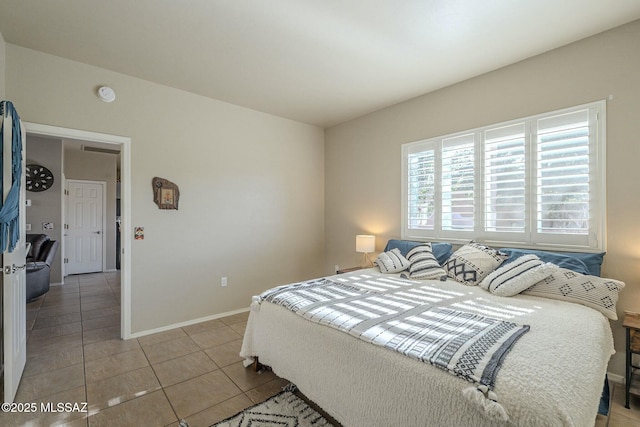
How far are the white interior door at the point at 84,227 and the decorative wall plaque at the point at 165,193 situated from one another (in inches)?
180

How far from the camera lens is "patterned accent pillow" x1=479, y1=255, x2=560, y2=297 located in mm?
2311

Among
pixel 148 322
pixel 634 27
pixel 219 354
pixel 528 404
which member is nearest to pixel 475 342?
pixel 528 404

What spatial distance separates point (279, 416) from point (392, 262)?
188 cm

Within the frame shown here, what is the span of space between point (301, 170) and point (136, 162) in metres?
2.24

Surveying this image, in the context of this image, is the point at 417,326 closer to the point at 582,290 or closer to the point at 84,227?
the point at 582,290

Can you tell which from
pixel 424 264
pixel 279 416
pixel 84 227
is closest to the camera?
pixel 279 416

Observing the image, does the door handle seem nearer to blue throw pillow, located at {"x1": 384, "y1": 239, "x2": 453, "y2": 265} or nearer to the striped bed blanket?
the striped bed blanket

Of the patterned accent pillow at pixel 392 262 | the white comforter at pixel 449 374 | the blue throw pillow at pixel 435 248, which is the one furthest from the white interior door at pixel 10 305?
the blue throw pillow at pixel 435 248

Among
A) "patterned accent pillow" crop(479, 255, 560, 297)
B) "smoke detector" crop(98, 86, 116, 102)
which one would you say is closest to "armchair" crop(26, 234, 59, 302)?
"smoke detector" crop(98, 86, 116, 102)

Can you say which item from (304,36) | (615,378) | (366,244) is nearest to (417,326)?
(615,378)

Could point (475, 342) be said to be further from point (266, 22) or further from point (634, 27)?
point (634, 27)

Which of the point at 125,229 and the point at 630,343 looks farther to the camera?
the point at 125,229

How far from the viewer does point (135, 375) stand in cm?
240

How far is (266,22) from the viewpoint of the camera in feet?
7.37
